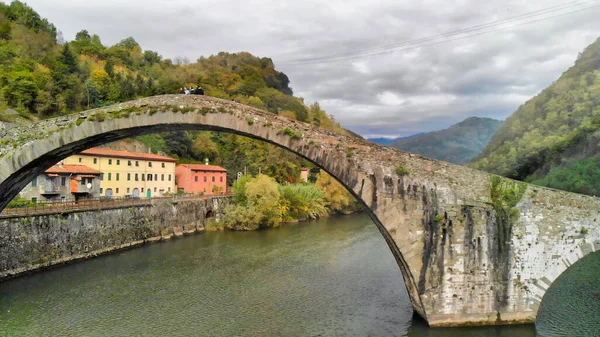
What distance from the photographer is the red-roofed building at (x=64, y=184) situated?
24.6 metres

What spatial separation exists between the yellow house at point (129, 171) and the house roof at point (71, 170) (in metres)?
1.36

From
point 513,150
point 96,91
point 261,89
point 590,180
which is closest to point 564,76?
point 513,150

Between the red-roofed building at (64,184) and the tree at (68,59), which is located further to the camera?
the tree at (68,59)

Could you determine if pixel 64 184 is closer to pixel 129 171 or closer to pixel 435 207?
pixel 129 171

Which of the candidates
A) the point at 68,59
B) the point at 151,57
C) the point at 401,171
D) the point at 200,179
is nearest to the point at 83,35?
the point at 151,57

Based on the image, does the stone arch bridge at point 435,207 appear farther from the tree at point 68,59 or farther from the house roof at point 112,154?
the tree at point 68,59

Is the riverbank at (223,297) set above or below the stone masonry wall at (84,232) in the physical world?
below

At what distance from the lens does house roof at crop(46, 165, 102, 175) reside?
997 inches

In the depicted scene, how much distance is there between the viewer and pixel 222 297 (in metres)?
14.6

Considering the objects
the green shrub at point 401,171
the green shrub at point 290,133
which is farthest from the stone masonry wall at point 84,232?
the green shrub at point 401,171

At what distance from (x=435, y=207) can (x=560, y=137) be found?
71.4ft

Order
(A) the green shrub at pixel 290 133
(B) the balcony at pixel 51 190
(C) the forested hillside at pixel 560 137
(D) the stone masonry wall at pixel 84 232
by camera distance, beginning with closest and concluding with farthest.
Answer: (A) the green shrub at pixel 290 133
(D) the stone masonry wall at pixel 84 232
(C) the forested hillside at pixel 560 137
(B) the balcony at pixel 51 190

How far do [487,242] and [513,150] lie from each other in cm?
2269

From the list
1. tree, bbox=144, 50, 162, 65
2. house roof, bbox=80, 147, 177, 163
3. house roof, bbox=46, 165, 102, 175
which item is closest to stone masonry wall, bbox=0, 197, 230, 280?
house roof, bbox=46, 165, 102, 175
